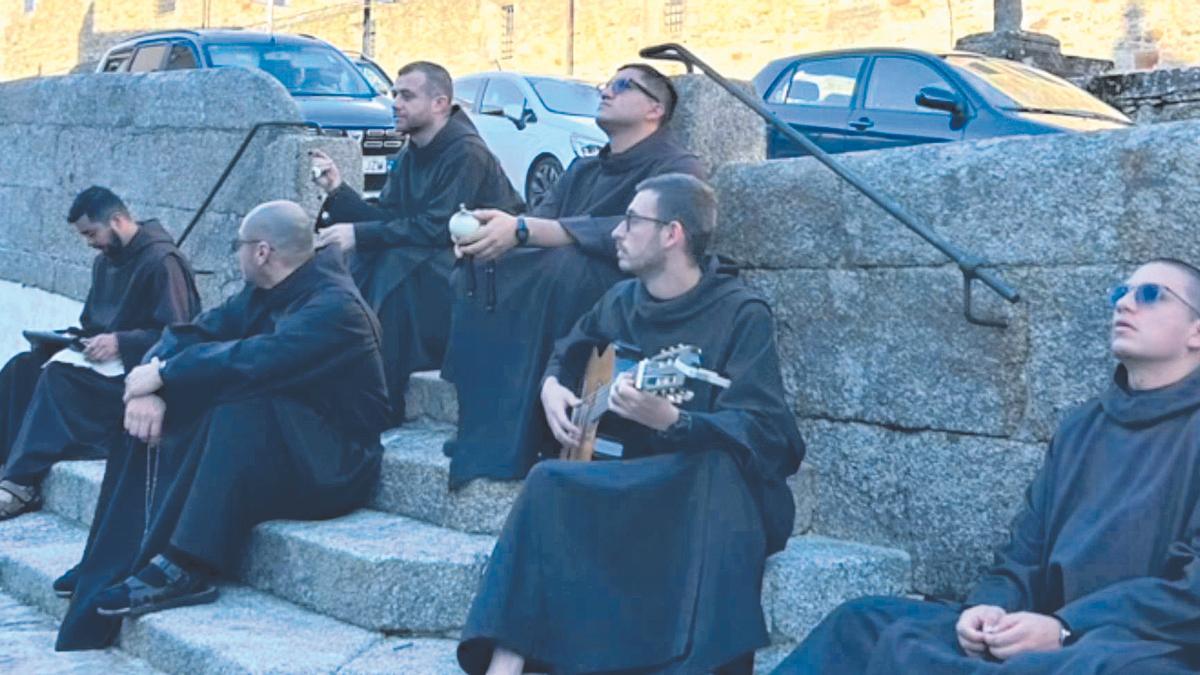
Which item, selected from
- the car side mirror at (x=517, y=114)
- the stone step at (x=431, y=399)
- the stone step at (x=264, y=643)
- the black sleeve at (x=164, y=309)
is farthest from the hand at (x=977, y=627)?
the car side mirror at (x=517, y=114)

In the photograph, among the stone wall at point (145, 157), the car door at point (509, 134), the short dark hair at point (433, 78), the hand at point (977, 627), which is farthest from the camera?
the car door at point (509, 134)

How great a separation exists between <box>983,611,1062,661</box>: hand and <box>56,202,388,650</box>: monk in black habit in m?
2.62

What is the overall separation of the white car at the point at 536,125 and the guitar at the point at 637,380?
874 centimetres

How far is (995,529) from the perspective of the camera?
Answer: 4.87 m

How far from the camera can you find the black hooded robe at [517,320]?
535cm

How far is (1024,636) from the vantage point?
3572 mm

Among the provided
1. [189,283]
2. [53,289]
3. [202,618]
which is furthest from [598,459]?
[53,289]

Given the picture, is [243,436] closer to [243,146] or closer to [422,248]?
[422,248]

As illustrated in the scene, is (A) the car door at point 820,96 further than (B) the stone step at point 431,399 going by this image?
Yes

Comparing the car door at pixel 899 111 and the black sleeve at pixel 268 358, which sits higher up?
the car door at pixel 899 111

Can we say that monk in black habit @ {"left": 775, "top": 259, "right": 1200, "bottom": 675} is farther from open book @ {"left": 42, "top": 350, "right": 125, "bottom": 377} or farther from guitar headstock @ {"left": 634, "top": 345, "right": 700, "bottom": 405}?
open book @ {"left": 42, "top": 350, "right": 125, "bottom": 377}

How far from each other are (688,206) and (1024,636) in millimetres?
1693

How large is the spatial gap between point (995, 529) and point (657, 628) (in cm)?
114

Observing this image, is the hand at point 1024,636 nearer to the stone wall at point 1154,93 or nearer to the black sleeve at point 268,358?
the black sleeve at point 268,358
